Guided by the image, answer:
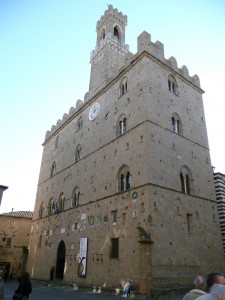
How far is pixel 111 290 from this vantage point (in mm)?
14008

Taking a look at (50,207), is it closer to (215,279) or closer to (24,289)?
(24,289)

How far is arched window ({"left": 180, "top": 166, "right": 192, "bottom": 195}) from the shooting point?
1659 cm

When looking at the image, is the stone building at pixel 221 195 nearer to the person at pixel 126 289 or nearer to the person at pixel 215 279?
the person at pixel 126 289

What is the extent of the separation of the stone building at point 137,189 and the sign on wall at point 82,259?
0.07 m

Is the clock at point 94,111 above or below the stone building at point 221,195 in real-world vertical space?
above

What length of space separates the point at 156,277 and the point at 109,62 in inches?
793

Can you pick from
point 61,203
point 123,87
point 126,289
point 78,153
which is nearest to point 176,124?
point 123,87

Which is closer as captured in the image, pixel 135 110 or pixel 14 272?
pixel 135 110

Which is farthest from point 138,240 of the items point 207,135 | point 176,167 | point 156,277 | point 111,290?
point 207,135

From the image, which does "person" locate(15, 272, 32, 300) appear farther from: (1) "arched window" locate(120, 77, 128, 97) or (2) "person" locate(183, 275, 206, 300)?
(1) "arched window" locate(120, 77, 128, 97)

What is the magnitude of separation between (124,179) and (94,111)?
8.67 metres

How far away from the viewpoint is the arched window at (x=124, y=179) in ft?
53.3

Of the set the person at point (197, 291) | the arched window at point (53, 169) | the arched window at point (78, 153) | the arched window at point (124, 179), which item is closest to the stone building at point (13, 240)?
the arched window at point (53, 169)

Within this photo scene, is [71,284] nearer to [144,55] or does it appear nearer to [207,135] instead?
[207,135]
